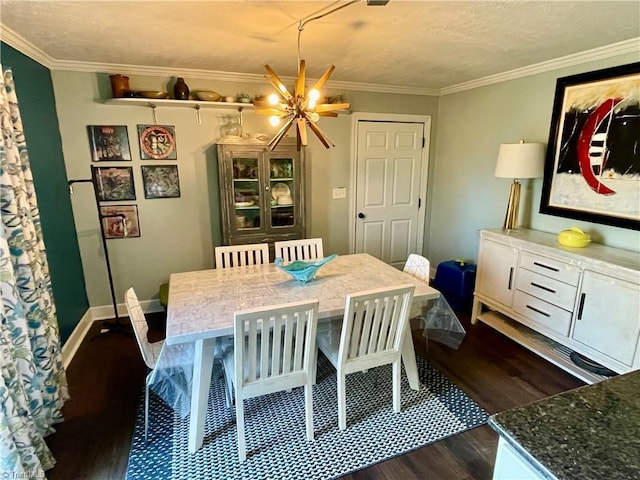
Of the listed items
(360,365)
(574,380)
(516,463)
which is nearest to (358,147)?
(360,365)

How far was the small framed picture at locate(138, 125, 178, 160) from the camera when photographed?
10.9 feet

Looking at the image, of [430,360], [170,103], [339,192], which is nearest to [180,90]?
[170,103]

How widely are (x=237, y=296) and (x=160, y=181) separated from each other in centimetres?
189

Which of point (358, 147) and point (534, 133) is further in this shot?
point (358, 147)

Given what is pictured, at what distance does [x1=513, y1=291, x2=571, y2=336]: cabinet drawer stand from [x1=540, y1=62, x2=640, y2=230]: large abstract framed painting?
2.56 feet

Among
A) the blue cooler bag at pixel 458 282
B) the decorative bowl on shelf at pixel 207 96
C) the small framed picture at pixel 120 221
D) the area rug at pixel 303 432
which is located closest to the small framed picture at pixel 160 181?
the small framed picture at pixel 120 221

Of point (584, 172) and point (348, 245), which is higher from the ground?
point (584, 172)

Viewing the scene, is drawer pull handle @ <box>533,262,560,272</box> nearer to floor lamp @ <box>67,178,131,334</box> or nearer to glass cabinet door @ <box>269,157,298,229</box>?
glass cabinet door @ <box>269,157,298,229</box>

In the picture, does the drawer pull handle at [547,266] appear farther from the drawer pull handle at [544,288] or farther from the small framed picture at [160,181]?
the small framed picture at [160,181]

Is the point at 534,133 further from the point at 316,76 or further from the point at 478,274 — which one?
the point at 316,76

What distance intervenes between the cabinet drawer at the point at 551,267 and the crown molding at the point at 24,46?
401cm

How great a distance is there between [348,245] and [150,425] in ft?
9.25

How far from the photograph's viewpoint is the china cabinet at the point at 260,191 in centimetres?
340

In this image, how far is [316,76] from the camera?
11.5 ft
